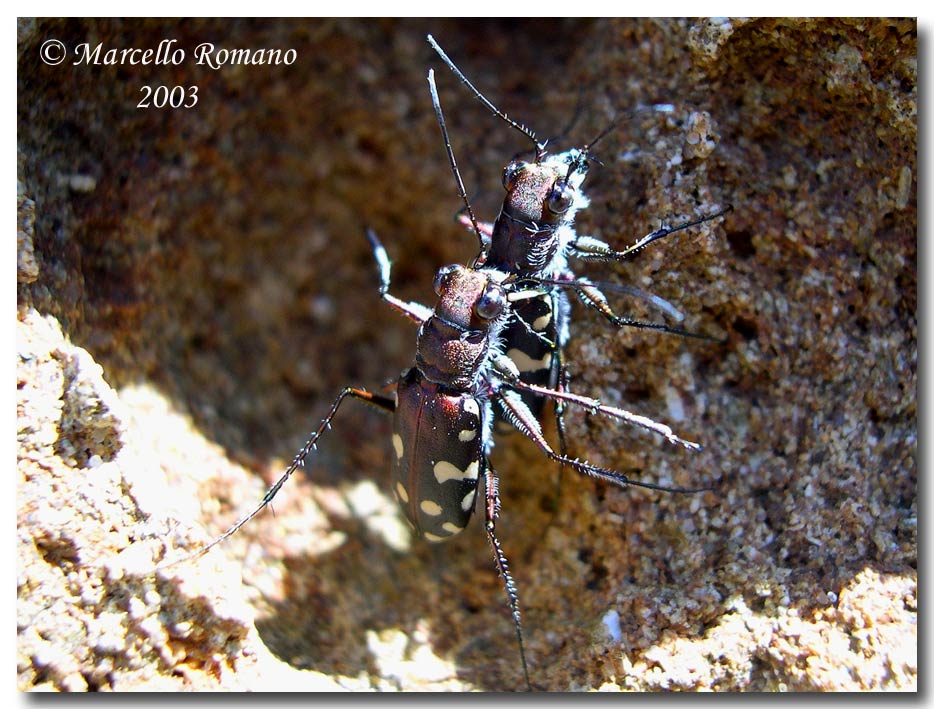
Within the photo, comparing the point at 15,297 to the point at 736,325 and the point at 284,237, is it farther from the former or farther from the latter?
the point at 736,325

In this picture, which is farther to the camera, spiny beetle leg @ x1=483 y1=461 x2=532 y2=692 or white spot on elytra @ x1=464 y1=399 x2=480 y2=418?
white spot on elytra @ x1=464 y1=399 x2=480 y2=418

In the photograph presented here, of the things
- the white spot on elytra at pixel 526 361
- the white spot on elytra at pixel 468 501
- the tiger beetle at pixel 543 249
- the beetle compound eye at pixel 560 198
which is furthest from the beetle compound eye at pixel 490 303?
the white spot on elytra at pixel 468 501

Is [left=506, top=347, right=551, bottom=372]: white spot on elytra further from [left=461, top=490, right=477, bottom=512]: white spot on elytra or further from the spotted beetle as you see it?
[left=461, top=490, right=477, bottom=512]: white spot on elytra

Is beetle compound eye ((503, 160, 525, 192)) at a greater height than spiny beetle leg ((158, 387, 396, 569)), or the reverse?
beetle compound eye ((503, 160, 525, 192))

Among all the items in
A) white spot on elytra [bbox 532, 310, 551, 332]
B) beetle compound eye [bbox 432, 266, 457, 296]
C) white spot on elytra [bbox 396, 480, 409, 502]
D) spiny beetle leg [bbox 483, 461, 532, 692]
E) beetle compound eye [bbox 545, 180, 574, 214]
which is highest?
beetle compound eye [bbox 545, 180, 574, 214]

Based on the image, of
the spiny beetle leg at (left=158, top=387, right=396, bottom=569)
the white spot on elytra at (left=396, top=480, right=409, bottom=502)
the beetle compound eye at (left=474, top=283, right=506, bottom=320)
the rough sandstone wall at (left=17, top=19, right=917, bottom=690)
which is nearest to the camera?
the rough sandstone wall at (left=17, top=19, right=917, bottom=690)

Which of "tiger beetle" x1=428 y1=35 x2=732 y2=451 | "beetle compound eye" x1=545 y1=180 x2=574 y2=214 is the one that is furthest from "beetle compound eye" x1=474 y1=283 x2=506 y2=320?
"beetle compound eye" x1=545 y1=180 x2=574 y2=214

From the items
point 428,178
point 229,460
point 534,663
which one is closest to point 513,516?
point 534,663
